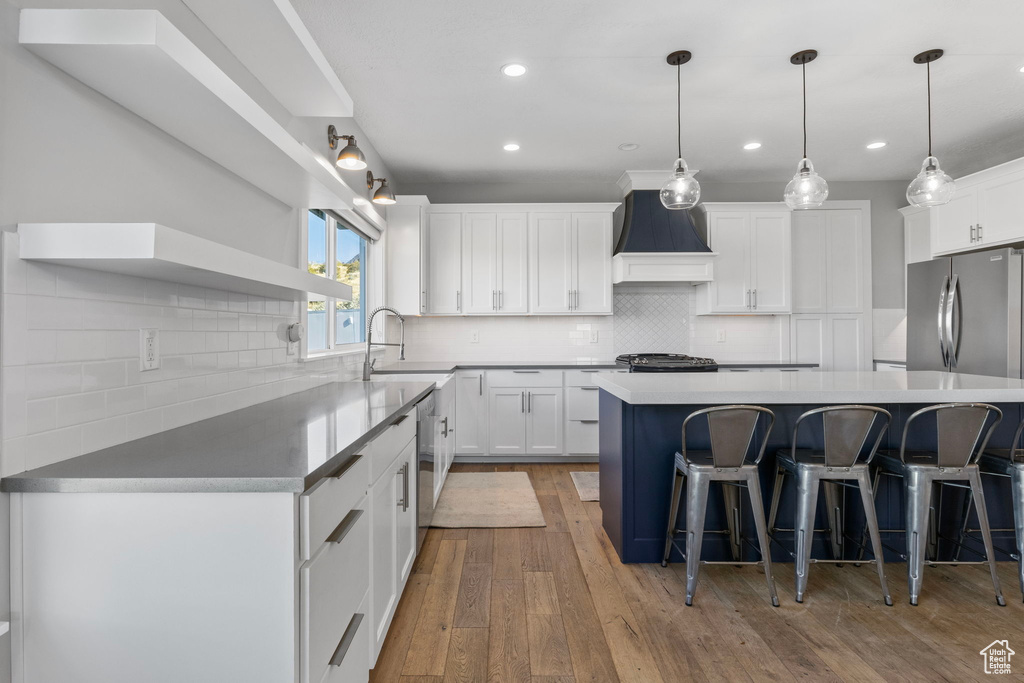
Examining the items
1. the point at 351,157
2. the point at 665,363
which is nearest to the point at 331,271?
the point at 351,157

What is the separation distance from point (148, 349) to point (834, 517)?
2.94 metres

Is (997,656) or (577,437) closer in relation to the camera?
(997,656)

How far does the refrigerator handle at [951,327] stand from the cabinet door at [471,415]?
3691 millimetres

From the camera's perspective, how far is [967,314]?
3951 millimetres

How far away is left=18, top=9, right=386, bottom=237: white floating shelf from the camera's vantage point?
3.61 feet

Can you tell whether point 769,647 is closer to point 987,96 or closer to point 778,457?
point 778,457

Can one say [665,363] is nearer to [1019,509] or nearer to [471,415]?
[471,415]

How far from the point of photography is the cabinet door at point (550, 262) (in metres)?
4.85

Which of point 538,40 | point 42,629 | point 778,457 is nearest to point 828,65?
point 538,40

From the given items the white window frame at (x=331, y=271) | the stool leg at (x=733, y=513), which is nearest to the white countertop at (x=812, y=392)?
the stool leg at (x=733, y=513)

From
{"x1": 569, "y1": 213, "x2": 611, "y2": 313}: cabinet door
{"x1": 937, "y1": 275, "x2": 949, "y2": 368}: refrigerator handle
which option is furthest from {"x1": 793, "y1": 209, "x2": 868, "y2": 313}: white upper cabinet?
{"x1": 569, "y1": 213, "x2": 611, "y2": 313}: cabinet door

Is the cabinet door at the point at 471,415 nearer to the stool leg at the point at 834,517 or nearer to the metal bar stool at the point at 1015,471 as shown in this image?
the stool leg at the point at 834,517

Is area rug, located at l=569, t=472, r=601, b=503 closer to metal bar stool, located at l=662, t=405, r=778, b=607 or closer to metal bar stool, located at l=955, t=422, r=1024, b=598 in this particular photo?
metal bar stool, located at l=662, t=405, r=778, b=607

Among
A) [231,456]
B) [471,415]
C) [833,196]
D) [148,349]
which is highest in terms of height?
[833,196]
